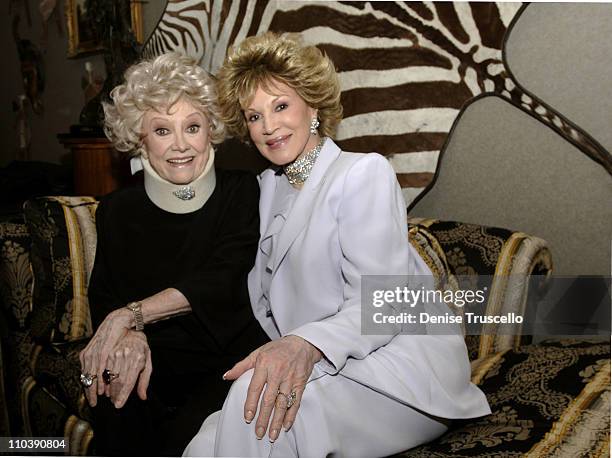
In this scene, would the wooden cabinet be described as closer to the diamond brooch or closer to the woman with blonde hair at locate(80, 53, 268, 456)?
the woman with blonde hair at locate(80, 53, 268, 456)

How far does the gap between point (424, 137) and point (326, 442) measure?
1.50 meters

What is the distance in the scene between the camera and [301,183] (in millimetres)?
1807

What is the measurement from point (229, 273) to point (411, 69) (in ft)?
Result: 4.20

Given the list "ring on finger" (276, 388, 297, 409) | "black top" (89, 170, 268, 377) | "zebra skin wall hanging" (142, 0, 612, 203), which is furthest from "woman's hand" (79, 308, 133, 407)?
"zebra skin wall hanging" (142, 0, 612, 203)

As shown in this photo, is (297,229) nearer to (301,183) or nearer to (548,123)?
(301,183)

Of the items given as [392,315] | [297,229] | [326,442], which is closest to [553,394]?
[392,315]

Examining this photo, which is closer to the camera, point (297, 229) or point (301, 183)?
point (297, 229)

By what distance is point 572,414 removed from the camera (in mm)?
1651

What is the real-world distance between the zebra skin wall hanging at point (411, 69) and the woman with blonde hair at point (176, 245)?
34.4 inches

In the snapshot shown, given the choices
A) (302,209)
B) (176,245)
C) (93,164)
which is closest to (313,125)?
(302,209)

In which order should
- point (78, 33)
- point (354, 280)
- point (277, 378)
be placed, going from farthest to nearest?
point (78, 33) → point (354, 280) → point (277, 378)

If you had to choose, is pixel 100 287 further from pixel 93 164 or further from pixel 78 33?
pixel 78 33

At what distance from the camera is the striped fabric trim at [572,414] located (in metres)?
1.51

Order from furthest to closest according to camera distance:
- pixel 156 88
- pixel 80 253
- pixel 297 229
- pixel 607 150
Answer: pixel 607 150
pixel 80 253
pixel 156 88
pixel 297 229
